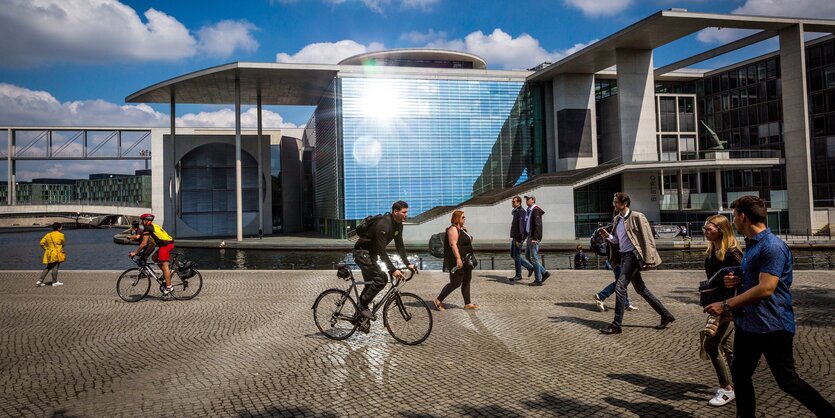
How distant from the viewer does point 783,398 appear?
4609 mm

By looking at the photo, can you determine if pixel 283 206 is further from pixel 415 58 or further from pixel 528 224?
pixel 528 224

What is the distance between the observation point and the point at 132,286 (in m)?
10.4

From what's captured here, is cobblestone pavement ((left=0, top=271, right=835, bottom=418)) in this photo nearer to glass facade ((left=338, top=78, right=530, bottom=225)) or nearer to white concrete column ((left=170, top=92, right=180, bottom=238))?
glass facade ((left=338, top=78, right=530, bottom=225))

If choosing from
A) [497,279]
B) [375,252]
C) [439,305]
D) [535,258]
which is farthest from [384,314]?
[497,279]

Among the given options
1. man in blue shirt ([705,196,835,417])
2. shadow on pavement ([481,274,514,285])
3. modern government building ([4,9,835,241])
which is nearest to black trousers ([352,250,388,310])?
man in blue shirt ([705,196,835,417])

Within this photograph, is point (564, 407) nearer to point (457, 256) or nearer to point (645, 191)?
point (457, 256)

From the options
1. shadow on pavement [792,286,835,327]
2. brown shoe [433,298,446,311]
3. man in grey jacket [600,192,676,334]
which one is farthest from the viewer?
brown shoe [433,298,446,311]

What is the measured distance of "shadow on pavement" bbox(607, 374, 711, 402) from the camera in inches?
186

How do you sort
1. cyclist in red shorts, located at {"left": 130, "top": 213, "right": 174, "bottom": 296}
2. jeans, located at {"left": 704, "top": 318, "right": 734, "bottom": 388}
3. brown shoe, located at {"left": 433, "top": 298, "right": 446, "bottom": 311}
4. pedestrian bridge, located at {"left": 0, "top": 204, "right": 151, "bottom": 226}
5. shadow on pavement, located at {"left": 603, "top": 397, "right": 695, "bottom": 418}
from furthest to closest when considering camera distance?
pedestrian bridge, located at {"left": 0, "top": 204, "right": 151, "bottom": 226}
cyclist in red shorts, located at {"left": 130, "top": 213, "right": 174, "bottom": 296}
brown shoe, located at {"left": 433, "top": 298, "right": 446, "bottom": 311}
jeans, located at {"left": 704, "top": 318, "right": 734, "bottom": 388}
shadow on pavement, located at {"left": 603, "top": 397, "right": 695, "bottom": 418}

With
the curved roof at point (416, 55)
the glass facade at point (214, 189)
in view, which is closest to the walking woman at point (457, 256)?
the curved roof at point (416, 55)

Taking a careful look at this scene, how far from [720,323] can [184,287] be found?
31.5 feet

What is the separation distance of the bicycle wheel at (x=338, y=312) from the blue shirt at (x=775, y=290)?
461cm

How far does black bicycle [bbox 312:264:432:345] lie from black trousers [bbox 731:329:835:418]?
3648 mm

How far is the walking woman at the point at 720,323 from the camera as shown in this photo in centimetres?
450
